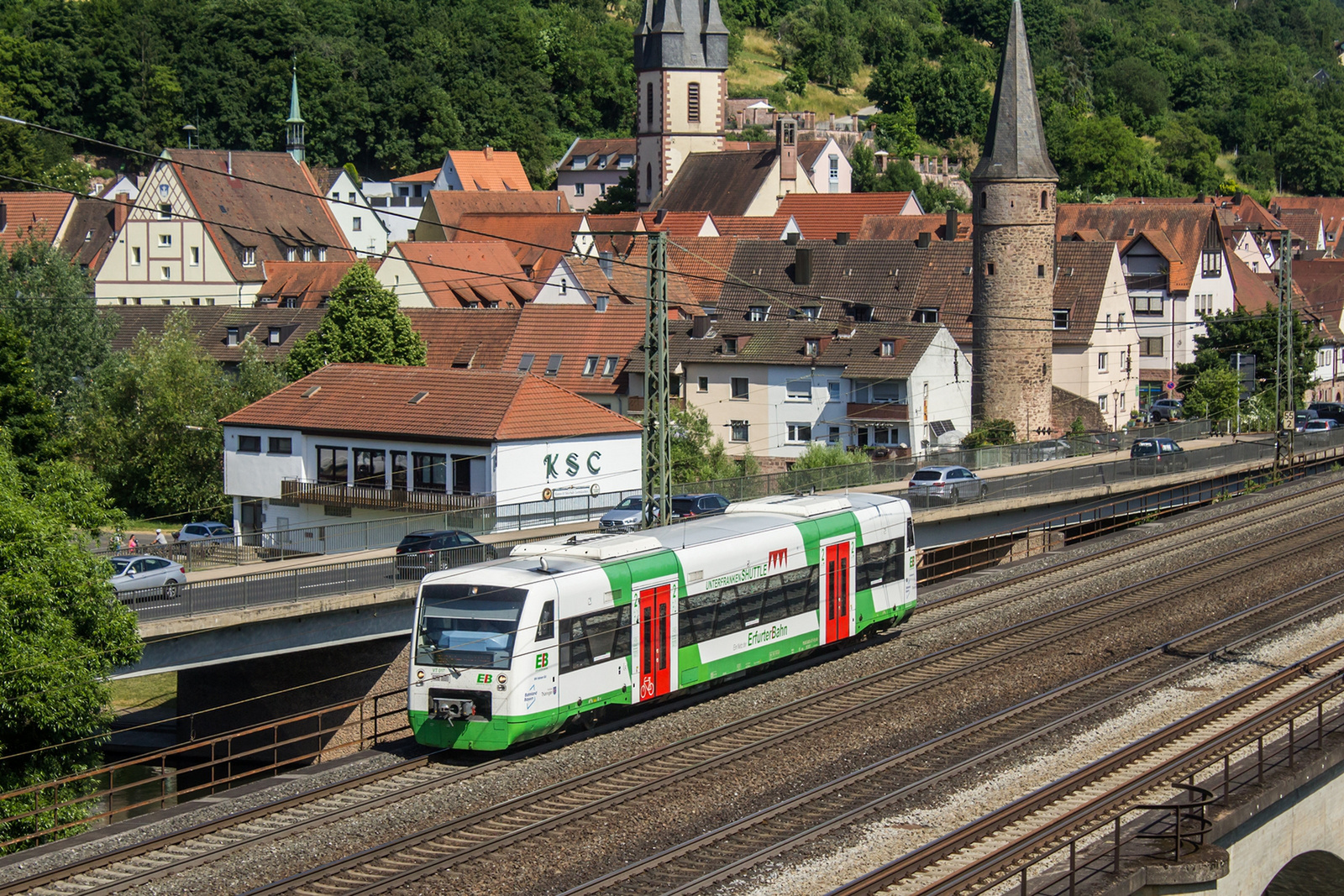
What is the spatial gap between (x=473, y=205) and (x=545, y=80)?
39670 millimetres

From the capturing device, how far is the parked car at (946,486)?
43.0m

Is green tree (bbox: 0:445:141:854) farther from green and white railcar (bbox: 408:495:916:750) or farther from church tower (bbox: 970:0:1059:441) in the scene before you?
church tower (bbox: 970:0:1059:441)

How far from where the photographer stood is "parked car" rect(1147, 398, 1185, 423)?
73500 millimetres

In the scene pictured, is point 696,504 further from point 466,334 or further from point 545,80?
point 545,80

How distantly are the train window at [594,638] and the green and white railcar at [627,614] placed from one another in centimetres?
2

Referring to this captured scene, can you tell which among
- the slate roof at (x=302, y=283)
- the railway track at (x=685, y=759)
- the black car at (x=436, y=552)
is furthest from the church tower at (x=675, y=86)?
the railway track at (x=685, y=759)

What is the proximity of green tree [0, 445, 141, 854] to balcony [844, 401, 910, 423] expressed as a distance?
38.2m

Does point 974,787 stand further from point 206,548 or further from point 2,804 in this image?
point 206,548

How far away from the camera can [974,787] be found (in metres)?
20.5

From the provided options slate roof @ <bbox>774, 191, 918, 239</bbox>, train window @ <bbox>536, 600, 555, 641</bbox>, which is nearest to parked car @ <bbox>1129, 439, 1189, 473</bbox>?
train window @ <bbox>536, 600, 555, 641</bbox>

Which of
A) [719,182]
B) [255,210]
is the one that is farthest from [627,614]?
[719,182]

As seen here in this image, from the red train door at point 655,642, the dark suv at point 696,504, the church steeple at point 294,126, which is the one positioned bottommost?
the red train door at point 655,642

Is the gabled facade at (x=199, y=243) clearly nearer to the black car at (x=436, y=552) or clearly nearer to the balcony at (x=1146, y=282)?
the balcony at (x=1146, y=282)

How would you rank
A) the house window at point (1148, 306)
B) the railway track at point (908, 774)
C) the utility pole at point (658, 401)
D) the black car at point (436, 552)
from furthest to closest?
the house window at point (1148, 306) < the black car at point (436, 552) < the utility pole at point (658, 401) < the railway track at point (908, 774)
